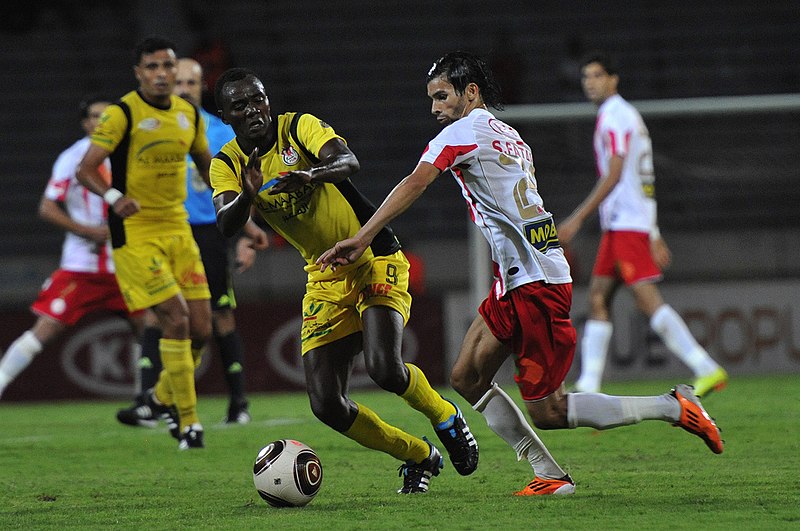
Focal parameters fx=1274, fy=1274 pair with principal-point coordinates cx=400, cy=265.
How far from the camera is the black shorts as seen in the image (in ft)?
26.7

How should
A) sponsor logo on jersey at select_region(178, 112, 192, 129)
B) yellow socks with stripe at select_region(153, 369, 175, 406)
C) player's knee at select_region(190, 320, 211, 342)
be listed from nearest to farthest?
sponsor logo on jersey at select_region(178, 112, 192, 129) → player's knee at select_region(190, 320, 211, 342) → yellow socks with stripe at select_region(153, 369, 175, 406)

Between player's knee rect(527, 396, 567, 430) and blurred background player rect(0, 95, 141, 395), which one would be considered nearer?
player's knee rect(527, 396, 567, 430)

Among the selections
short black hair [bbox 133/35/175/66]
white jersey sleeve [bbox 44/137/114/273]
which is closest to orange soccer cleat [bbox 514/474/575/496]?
short black hair [bbox 133/35/175/66]

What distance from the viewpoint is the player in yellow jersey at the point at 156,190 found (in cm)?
674

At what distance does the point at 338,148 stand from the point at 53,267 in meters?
9.26

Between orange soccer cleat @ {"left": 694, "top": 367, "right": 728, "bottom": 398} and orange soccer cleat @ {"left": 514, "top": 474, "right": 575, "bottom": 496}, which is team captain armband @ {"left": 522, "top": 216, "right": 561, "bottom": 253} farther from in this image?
orange soccer cleat @ {"left": 694, "top": 367, "right": 728, "bottom": 398}

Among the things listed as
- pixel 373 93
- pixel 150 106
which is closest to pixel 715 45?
pixel 373 93

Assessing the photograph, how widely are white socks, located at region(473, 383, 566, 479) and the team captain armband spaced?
1.90ft

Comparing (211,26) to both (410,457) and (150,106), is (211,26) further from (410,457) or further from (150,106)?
(410,457)

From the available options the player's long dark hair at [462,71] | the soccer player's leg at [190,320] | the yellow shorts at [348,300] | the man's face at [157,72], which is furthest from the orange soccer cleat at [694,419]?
the man's face at [157,72]

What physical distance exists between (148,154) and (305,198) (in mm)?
2066

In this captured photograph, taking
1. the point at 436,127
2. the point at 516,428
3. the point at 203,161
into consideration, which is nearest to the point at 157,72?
the point at 203,161

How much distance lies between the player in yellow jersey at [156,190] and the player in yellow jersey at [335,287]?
1.78 metres

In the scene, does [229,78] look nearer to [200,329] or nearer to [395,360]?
[395,360]
